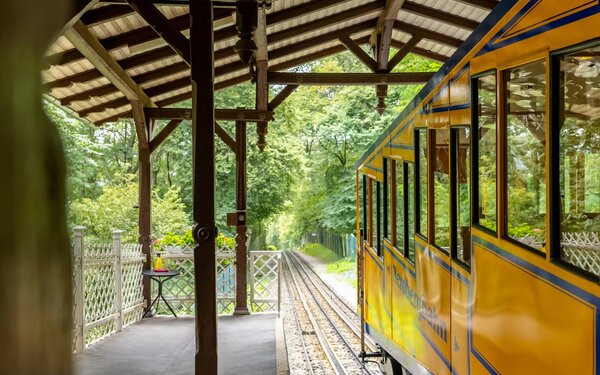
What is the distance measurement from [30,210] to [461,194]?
311 centimetres

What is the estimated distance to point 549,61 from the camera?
201cm

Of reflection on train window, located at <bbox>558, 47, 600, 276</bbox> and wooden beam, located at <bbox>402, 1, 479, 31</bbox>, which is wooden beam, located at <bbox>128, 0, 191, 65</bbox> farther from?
wooden beam, located at <bbox>402, 1, 479, 31</bbox>

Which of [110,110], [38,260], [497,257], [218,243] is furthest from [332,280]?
[38,260]

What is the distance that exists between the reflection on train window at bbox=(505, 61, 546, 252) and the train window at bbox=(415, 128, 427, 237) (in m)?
1.54

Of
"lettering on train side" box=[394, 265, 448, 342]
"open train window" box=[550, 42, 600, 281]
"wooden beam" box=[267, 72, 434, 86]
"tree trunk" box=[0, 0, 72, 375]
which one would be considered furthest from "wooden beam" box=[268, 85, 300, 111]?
"tree trunk" box=[0, 0, 72, 375]

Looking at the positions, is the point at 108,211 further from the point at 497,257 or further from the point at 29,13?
the point at 29,13

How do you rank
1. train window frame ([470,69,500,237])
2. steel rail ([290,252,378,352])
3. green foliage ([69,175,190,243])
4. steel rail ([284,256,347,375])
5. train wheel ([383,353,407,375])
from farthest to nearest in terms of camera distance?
green foliage ([69,175,190,243]) < steel rail ([290,252,378,352]) < steel rail ([284,256,347,375]) < train wheel ([383,353,407,375]) < train window frame ([470,69,500,237])

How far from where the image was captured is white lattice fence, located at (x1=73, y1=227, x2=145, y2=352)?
7.35 meters

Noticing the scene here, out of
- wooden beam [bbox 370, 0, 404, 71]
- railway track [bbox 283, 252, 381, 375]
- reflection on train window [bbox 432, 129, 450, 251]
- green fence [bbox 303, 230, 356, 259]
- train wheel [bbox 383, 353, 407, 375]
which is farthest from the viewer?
green fence [bbox 303, 230, 356, 259]

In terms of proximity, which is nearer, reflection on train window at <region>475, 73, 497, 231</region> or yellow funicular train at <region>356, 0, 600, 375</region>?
yellow funicular train at <region>356, 0, 600, 375</region>

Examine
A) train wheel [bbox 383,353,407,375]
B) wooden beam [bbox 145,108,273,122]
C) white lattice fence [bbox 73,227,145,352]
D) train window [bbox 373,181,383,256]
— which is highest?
wooden beam [bbox 145,108,273,122]

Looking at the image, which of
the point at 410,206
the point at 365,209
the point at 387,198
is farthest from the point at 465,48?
the point at 365,209

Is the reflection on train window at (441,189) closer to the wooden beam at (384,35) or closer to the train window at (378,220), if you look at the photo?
the train window at (378,220)

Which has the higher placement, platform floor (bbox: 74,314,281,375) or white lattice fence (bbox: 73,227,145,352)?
white lattice fence (bbox: 73,227,145,352)
